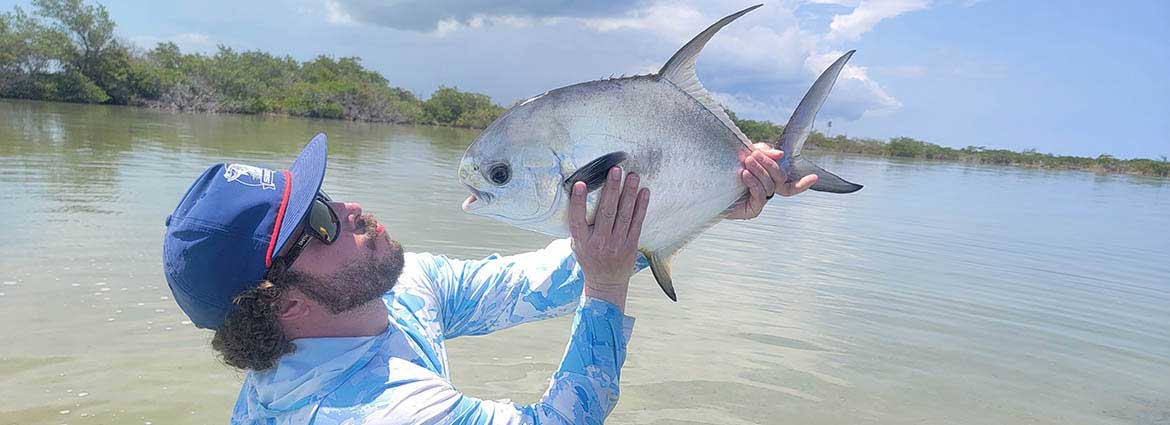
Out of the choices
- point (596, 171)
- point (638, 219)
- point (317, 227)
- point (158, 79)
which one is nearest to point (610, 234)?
point (638, 219)

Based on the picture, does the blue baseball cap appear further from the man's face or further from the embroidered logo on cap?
the man's face

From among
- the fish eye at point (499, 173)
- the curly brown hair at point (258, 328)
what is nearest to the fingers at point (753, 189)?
the fish eye at point (499, 173)

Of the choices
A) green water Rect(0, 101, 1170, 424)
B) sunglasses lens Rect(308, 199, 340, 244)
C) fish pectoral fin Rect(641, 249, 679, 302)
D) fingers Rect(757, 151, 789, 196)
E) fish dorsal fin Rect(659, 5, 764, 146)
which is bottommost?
green water Rect(0, 101, 1170, 424)

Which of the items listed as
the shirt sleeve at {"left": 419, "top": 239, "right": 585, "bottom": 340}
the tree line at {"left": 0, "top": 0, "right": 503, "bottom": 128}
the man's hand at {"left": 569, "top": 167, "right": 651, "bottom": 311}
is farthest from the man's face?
the tree line at {"left": 0, "top": 0, "right": 503, "bottom": 128}

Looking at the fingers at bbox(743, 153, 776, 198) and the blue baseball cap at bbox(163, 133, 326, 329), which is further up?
the fingers at bbox(743, 153, 776, 198)

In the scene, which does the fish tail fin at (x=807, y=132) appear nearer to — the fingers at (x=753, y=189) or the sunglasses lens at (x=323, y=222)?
the fingers at (x=753, y=189)

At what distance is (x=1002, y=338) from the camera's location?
7062 millimetres

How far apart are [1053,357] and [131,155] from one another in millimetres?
17404

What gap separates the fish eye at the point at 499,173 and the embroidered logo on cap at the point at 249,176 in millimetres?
804

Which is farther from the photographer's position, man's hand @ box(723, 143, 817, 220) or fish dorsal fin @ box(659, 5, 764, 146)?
man's hand @ box(723, 143, 817, 220)

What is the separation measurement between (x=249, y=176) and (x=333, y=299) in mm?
439

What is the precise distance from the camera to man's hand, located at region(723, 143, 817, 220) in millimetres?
2035

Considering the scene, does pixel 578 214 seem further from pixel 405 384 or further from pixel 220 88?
pixel 220 88

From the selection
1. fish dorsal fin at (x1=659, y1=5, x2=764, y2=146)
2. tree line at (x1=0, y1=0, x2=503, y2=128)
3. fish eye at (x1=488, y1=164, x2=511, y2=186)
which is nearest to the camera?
fish eye at (x1=488, y1=164, x2=511, y2=186)
